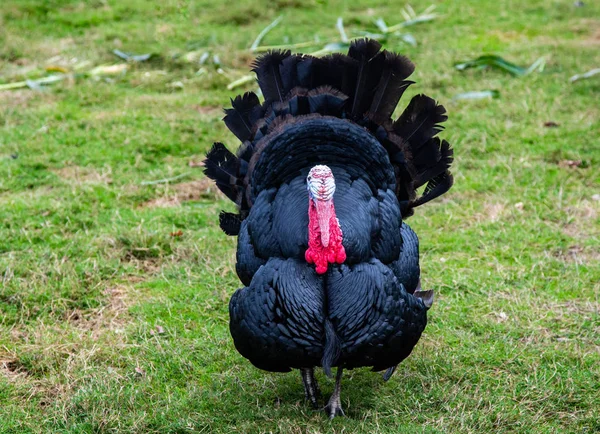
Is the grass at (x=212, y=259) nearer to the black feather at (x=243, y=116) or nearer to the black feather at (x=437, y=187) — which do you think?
the black feather at (x=437, y=187)

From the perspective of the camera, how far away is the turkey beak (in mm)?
3953

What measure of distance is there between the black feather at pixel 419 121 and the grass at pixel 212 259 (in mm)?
1349

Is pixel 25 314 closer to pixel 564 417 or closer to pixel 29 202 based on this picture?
pixel 29 202

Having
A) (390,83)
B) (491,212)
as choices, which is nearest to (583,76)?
(491,212)

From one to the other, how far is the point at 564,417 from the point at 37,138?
5.97 meters

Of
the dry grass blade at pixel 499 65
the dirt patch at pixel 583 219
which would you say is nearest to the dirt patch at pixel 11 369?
the dirt patch at pixel 583 219

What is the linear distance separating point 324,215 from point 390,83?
1.33 meters

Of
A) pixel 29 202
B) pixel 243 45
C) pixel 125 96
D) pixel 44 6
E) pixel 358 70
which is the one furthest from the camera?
pixel 44 6

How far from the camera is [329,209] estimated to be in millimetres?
4016

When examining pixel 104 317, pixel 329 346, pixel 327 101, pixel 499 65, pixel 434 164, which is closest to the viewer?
pixel 329 346

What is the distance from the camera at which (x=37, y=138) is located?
816cm

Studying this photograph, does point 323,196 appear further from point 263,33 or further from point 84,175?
point 263,33

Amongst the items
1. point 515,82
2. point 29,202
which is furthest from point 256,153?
point 515,82

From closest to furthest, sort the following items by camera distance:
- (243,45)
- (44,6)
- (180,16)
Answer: (180,16) → (243,45) → (44,6)
